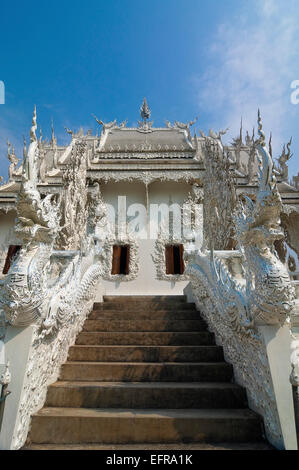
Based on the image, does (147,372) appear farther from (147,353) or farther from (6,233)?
(6,233)

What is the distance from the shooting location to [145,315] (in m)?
4.12

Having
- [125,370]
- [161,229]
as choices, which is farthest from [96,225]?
[125,370]

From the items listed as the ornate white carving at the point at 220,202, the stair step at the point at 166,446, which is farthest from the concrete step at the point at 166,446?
the ornate white carving at the point at 220,202

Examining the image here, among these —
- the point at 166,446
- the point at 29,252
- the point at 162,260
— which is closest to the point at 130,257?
the point at 162,260

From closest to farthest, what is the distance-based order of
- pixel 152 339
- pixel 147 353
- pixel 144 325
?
pixel 147 353
pixel 152 339
pixel 144 325

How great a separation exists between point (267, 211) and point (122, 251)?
697cm

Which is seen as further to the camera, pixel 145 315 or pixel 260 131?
pixel 145 315

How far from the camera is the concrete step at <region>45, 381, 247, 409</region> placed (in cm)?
247

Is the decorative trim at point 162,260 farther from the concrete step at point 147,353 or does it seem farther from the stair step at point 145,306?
the concrete step at point 147,353

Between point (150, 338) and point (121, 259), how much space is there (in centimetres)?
549

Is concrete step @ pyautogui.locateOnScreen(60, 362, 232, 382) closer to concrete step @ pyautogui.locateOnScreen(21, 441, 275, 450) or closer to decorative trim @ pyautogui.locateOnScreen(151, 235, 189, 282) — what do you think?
concrete step @ pyautogui.locateOnScreen(21, 441, 275, 450)

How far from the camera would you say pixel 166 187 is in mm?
9609

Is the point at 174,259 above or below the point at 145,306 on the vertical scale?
above

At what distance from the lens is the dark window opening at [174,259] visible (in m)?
8.60
